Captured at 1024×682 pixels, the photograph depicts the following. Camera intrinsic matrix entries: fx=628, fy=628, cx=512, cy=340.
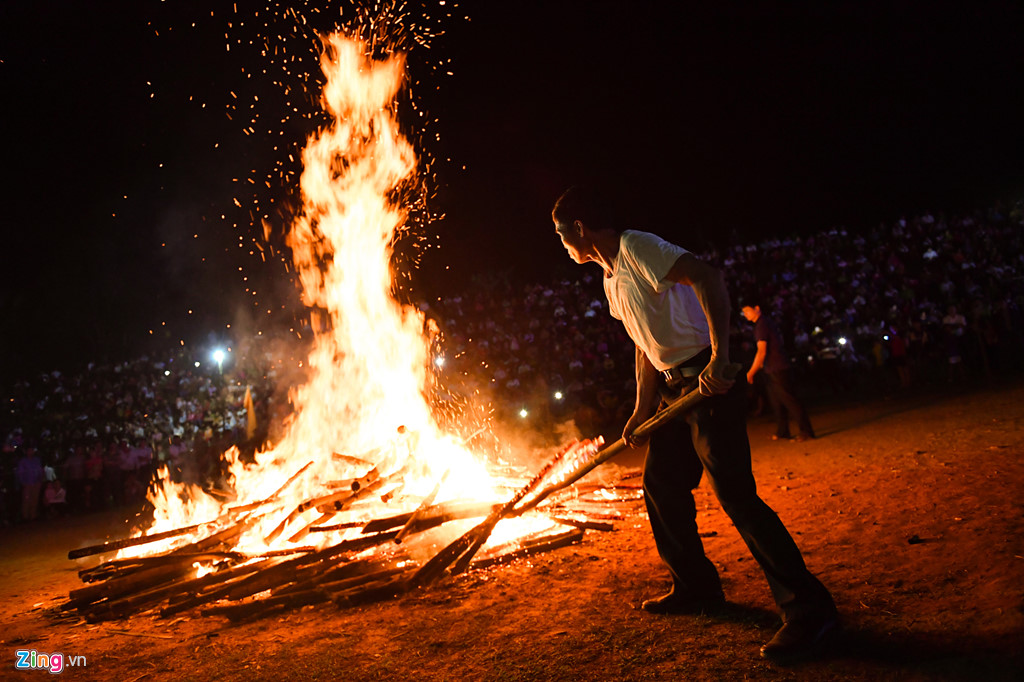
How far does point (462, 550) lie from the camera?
15.4ft

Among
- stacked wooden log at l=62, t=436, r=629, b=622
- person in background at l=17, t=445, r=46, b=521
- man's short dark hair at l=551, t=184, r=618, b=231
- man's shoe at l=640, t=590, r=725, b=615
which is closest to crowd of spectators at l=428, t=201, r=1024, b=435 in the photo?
stacked wooden log at l=62, t=436, r=629, b=622

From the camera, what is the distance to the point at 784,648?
2.59 m

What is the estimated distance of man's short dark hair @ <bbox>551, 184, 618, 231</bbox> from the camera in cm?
336

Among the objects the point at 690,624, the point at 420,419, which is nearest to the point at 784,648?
the point at 690,624

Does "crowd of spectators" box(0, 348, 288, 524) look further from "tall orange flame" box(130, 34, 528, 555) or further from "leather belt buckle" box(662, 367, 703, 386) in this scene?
"leather belt buckle" box(662, 367, 703, 386)

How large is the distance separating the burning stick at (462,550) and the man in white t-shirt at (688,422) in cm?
143

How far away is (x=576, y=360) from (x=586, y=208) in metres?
12.6

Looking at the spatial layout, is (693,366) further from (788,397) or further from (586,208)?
(788,397)

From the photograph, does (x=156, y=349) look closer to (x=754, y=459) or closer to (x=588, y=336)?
(x=588, y=336)

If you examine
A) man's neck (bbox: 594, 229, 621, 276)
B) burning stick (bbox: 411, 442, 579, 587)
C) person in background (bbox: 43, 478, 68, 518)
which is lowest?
burning stick (bbox: 411, 442, 579, 587)

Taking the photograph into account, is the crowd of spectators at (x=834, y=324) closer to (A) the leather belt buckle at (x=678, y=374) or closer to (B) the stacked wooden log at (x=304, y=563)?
(B) the stacked wooden log at (x=304, y=563)

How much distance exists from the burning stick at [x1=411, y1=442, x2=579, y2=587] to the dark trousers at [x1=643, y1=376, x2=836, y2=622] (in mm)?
1481

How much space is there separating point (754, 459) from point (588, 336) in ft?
30.4

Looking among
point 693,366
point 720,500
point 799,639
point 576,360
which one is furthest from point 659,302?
point 576,360
